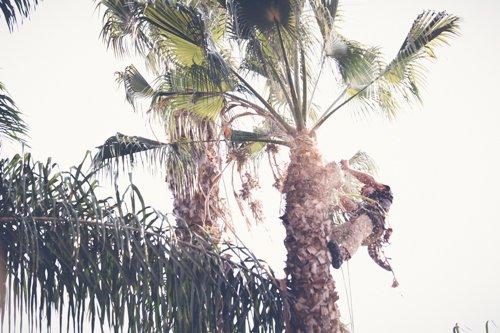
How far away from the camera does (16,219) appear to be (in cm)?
434

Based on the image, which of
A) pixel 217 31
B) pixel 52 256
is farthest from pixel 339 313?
pixel 217 31

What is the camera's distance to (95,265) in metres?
4.57

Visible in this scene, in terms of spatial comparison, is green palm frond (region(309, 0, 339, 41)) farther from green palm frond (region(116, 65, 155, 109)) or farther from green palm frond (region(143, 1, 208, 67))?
green palm frond (region(116, 65, 155, 109))

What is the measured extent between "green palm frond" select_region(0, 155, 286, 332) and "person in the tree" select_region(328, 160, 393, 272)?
184 centimetres

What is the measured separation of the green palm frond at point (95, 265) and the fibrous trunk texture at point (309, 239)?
4.09ft

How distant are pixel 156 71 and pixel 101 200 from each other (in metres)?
3.90

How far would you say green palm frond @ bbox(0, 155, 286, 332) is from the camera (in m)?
4.36

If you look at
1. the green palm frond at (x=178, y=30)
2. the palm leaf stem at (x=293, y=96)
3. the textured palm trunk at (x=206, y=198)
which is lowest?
the textured palm trunk at (x=206, y=198)

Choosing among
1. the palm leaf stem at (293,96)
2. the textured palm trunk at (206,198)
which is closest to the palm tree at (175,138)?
the textured palm trunk at (206,198)

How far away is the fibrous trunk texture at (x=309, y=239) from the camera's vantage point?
6281 mm

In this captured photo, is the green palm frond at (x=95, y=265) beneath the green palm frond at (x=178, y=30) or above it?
beneath

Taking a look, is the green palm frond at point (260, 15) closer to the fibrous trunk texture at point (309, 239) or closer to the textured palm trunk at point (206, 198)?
the fibrous trunk texture at point (309, 239)

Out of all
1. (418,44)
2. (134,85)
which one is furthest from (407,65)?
(134,85)

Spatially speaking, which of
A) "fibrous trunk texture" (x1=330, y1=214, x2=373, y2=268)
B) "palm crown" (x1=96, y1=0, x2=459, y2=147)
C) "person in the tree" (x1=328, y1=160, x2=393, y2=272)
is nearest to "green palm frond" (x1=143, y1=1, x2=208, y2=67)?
"palm crown" (x1=96, y1=0, x2=459, y2=147)
